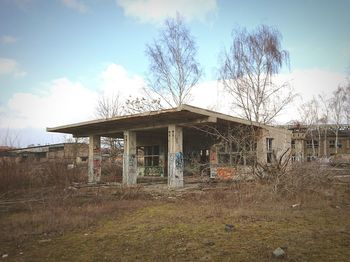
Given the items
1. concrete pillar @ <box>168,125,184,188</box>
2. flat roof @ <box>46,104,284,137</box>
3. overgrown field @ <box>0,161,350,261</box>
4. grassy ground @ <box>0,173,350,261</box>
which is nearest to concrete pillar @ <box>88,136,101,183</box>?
flat roof @ <box>46,104,284,137</box>

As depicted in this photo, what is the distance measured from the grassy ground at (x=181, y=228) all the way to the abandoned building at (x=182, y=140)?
9.95 ft

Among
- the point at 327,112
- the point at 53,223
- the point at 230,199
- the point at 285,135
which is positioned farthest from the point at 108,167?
the point at 327,112

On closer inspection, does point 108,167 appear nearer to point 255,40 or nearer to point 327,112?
point 255,40

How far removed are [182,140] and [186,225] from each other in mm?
11845

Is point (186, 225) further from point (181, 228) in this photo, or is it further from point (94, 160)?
point (94, 160)

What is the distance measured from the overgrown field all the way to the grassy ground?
0.06ft

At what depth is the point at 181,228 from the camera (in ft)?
25.3

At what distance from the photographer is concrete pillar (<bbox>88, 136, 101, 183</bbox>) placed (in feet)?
72.6

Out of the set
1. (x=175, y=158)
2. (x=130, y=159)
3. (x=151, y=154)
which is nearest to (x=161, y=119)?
(x=175, y=158)

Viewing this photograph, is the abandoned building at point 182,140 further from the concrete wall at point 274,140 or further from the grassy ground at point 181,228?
the grassy ground at point 181,228

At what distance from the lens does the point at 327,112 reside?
45.2 m

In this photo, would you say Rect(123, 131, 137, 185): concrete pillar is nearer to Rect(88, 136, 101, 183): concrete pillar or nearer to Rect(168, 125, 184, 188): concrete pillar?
Rect(168, 125, 184, 188): concrete pillar

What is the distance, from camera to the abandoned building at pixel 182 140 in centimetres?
1554

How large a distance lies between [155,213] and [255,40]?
20.2 m
